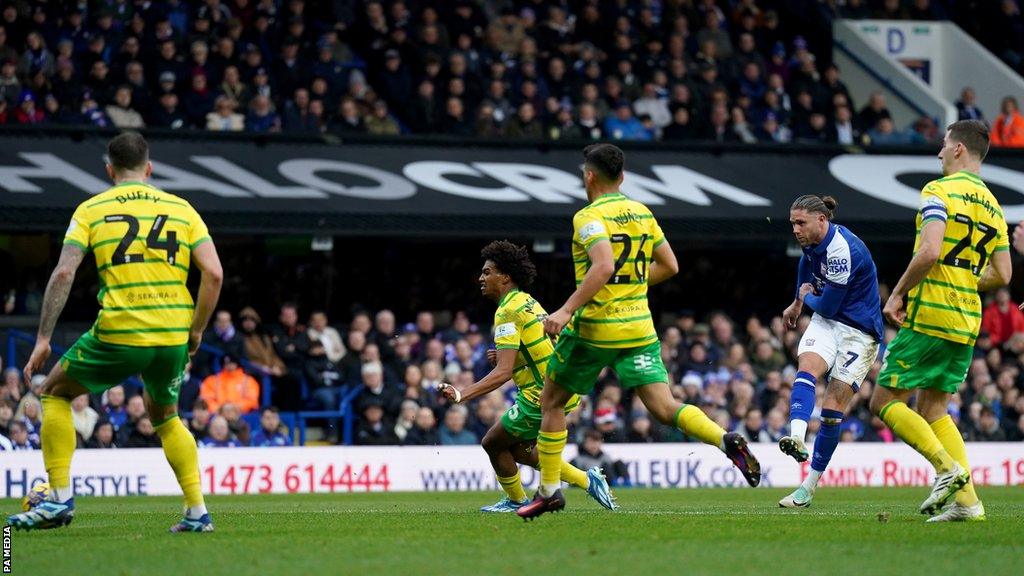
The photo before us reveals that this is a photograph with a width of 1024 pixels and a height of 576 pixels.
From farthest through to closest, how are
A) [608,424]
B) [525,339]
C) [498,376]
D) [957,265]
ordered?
[608,424] → [525,339] → [498,376] → [957,265]

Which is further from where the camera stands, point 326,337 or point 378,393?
point 326,337

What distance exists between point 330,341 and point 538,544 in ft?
44.2

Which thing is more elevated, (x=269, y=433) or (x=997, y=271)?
(x=997, y=271)

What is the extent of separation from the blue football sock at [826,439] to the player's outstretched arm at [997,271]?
1.69m

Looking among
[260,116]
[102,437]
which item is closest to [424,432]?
[102,437]

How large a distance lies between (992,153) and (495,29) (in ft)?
25.1

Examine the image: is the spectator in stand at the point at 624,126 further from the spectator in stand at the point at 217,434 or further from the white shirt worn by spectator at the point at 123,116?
the spectator in stand at the point at 217,434

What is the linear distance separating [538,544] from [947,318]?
325cm

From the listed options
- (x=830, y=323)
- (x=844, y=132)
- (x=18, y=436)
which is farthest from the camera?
(x=844, y=132)

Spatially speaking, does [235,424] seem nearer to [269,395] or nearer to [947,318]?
[269,395]

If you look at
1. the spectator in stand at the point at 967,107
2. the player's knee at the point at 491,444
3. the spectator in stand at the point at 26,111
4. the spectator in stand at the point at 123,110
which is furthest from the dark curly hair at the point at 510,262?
the spectator in stand at the point at 967,107

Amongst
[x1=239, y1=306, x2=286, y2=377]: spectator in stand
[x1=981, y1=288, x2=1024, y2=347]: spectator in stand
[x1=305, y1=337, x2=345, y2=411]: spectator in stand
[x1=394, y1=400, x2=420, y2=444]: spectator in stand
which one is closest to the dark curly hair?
[x1=394, y1=400, x2=420, y2=444]: spectator in stand

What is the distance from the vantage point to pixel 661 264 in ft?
34.7

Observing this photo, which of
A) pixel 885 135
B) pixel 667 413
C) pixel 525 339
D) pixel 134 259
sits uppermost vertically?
pixel 885 135
